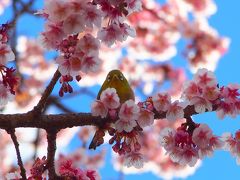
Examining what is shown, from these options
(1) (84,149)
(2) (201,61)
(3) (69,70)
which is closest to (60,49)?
(3) (69,70)

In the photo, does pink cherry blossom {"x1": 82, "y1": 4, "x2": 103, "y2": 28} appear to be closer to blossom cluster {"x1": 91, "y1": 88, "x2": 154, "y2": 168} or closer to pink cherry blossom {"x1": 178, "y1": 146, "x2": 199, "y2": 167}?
blossom cluster {"x1": 91, "y1": 88, "x2": 154, "y2": 168}

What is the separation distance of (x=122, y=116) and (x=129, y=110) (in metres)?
0.06

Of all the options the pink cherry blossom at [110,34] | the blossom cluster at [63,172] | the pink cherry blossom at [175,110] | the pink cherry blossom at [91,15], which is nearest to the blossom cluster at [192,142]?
the pink cherry blossom at [175,110]

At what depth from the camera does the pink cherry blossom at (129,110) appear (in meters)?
2.53

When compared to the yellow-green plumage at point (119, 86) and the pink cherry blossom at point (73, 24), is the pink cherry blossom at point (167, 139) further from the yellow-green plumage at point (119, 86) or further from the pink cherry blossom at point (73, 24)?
the pink cherry blossom at point (73, 24)

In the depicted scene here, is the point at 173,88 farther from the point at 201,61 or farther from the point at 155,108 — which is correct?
the point at 155,108

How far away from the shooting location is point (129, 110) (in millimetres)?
2543

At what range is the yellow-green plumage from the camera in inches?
107

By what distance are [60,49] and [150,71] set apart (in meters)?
11.0

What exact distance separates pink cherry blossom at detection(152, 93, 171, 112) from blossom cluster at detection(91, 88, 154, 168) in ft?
0.16

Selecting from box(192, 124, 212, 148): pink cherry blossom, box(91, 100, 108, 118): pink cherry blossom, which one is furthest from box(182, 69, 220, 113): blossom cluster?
box(91, 100, 108, 118): pink cherry blossom

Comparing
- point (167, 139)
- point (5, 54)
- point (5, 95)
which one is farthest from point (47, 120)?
point (167, 139)

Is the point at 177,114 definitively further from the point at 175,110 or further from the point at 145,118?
the point at 145,118

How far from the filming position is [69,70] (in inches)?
104
